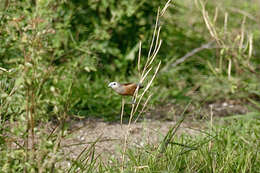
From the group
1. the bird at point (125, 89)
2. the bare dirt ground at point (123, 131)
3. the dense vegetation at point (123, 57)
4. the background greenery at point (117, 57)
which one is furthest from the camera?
the background greenery at point (117, 57)

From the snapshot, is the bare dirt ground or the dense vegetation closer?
the bare dirt ground

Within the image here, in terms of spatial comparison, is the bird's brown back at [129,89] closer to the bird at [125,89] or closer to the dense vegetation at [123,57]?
the bird at [125,89]

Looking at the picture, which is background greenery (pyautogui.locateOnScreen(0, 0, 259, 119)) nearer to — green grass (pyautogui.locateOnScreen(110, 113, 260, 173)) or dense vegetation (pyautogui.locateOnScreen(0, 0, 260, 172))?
dense vegetation (pyautogui.locateOnScreen(0, 0, 260, 172))

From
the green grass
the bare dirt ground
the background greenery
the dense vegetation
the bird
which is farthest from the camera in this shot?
the background greenery

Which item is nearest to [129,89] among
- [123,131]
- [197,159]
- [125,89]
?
[125,89]

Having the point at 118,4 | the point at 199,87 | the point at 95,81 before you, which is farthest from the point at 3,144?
the point at 199,87

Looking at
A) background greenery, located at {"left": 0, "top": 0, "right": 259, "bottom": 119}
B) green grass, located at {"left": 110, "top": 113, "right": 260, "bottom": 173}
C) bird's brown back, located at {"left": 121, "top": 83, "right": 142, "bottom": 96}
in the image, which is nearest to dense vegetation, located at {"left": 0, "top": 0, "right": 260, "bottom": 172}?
background greenery, located at {"left": 0, "top": 0, "right": 259, "bottom": 119}

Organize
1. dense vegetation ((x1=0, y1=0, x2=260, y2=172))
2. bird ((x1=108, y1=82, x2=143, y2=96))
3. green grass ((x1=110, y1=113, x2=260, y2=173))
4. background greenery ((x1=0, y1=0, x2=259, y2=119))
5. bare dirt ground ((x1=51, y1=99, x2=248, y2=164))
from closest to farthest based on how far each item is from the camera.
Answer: bird ((x1=108, y1=82, x2=143, y2=96)), green grass ((x1=110, y1=113, x2=260, y2=173)), bare dirt ground ((x1=51, y1=99, x2=248, y2=164)), dense vegetation ((x1=0, y1=0, x2=260, y2=172)), background greenery ((x1=0, y1=0, x2=259, y2=119))

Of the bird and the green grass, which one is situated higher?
the bird

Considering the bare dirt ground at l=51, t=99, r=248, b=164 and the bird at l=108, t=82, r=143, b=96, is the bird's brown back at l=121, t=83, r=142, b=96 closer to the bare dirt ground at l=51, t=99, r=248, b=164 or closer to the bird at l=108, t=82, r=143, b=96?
the bird at l=108, t=82, r=143, b=96

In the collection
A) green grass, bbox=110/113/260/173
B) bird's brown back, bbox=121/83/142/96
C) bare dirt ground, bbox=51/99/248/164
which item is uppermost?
bird's brown back, bbox=121/83/142/96

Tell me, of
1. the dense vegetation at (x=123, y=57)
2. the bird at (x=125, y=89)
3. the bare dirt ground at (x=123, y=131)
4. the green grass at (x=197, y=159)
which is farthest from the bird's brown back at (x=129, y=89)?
the dense vegetation at (x=123, y=57)

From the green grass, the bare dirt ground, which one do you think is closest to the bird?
the green grass

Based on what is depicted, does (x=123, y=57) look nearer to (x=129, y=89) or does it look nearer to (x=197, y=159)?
(x=197, y=159)
